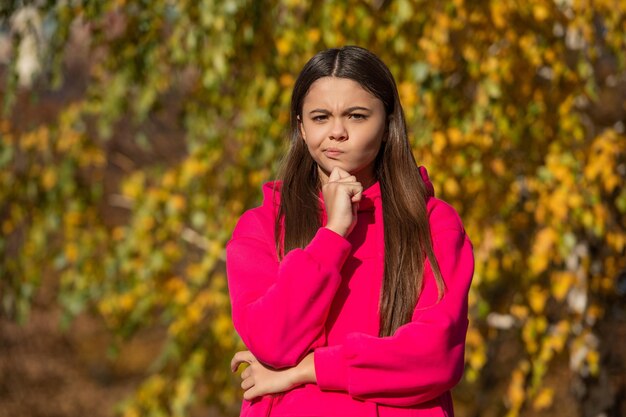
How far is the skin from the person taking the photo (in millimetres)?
1553

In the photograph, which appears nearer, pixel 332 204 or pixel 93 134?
pixel 332 204

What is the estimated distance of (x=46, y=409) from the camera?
8.50 m

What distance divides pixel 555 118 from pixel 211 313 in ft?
5.79

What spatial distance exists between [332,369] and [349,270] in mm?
188

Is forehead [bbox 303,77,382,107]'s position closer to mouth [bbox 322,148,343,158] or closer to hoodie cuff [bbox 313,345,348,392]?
mouth [bbox 322,148,343,158]

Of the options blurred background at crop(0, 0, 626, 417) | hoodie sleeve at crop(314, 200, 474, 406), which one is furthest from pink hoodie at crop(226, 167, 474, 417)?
blurred background at crop(0, 0, 626, 417)

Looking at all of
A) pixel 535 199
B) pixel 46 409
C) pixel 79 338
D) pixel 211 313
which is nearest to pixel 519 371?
pixel 535 199

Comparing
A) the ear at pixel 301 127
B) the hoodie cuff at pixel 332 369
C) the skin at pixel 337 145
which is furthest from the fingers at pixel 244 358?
the ear at pixel 301 127

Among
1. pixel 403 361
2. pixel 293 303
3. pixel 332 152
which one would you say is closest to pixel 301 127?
pixel 332 152

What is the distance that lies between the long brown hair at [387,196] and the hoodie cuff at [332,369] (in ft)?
0.36

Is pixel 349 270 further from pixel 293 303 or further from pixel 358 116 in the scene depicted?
pixel 358 116

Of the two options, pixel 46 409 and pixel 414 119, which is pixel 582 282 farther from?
pixel 46 409

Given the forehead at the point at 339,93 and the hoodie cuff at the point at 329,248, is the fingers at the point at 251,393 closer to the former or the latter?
the hoodie cuff at the point at 329,248

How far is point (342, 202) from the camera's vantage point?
1551 mm
